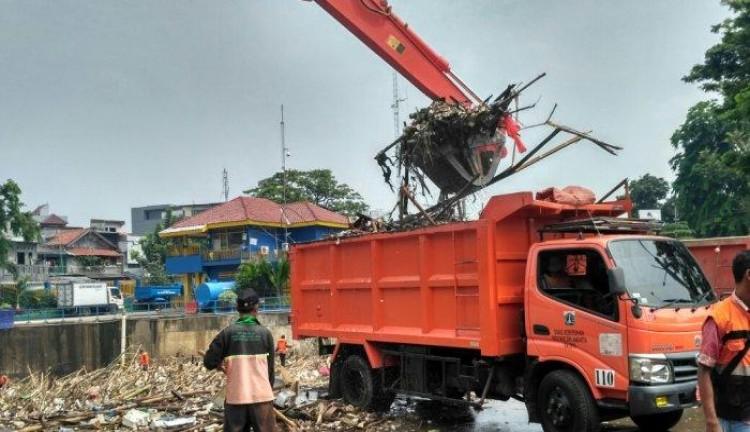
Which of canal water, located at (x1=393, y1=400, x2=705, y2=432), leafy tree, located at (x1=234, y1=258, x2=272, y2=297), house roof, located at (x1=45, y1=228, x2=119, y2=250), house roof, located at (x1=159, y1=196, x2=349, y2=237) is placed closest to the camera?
canal water, located at (x1=393, y1=400, x2=705, y2=432)

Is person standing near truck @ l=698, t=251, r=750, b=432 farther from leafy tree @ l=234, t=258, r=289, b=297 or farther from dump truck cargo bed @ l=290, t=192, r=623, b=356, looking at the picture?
leafy tree @ l=234, t=258, r=289, b=297

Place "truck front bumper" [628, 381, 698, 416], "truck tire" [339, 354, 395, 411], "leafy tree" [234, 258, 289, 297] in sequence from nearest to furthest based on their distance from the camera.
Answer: "truck front bumper" [628, 381, 698, 416], "truck tire" [339, 354, 395, 411], "leafy tree" [234, 258, 289, 297]

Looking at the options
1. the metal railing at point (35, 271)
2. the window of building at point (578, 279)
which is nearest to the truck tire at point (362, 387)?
the window of building at point (578, 279)

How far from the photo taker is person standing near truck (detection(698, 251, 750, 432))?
3064 mm

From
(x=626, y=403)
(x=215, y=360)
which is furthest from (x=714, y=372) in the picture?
(x=215, y=360)

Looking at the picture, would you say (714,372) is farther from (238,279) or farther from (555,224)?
(238,279)

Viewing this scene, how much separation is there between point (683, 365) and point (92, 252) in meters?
55.8

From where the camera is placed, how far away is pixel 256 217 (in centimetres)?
3788

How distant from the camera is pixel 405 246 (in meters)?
7.83

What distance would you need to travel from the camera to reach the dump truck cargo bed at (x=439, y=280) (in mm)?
6699

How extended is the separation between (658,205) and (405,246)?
41.2 metres

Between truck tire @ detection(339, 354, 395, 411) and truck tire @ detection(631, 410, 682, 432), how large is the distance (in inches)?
115

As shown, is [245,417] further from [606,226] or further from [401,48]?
[401,48]

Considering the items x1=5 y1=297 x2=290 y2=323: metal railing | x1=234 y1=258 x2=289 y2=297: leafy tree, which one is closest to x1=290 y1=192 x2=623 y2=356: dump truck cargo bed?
x1=5 y1=297 x2=290 y2=323: metal railing
